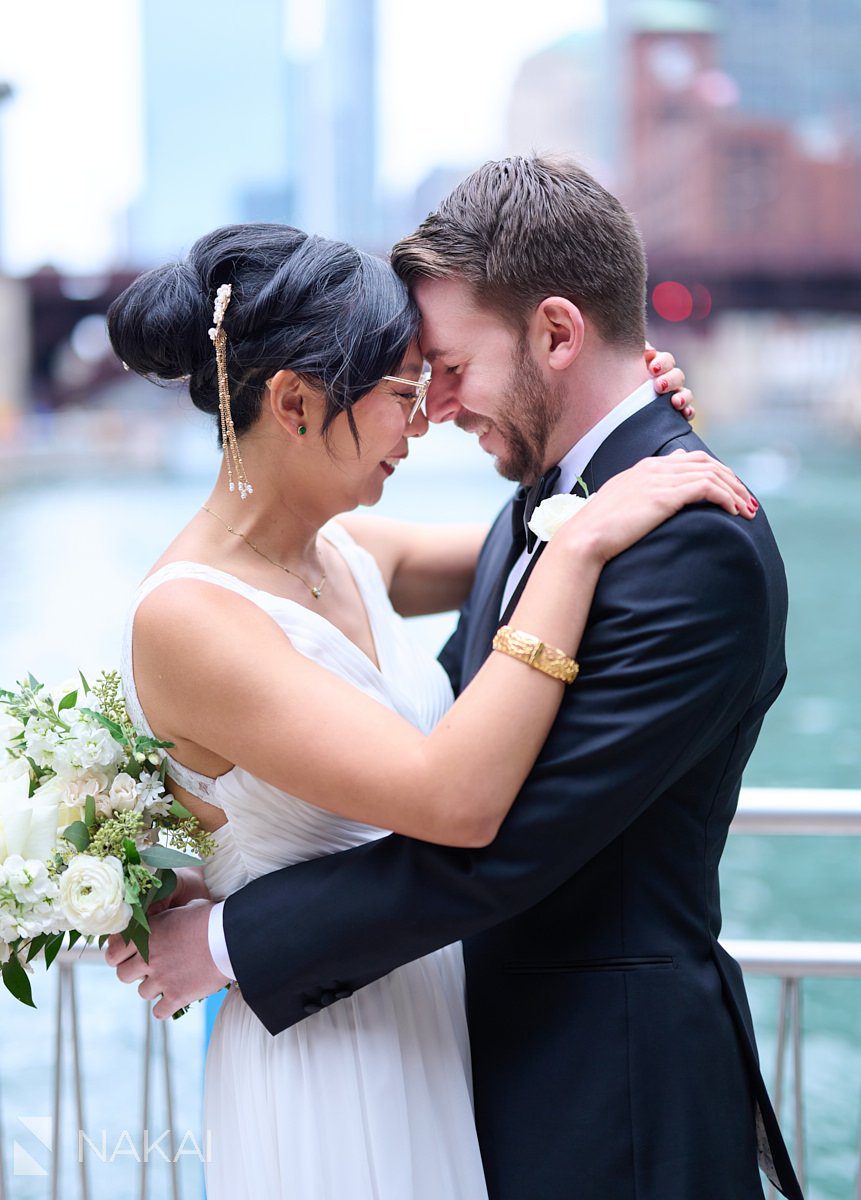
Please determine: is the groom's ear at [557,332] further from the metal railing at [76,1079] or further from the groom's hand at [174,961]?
the metal railing at [76,1079]

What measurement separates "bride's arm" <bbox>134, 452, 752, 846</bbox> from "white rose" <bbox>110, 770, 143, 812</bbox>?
102 mm

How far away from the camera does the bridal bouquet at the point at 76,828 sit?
1.28 meters

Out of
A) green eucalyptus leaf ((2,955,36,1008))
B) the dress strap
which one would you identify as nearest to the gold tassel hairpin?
the dress strap

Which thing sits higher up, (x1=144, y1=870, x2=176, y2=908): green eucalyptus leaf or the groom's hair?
the groom's hair

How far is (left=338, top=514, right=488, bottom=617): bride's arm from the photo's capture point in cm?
197

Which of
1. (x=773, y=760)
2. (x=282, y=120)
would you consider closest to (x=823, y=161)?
(x=282, y=120)

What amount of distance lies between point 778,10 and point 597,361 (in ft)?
233

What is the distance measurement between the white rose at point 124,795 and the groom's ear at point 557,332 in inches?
26.7

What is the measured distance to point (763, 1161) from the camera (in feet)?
4.58

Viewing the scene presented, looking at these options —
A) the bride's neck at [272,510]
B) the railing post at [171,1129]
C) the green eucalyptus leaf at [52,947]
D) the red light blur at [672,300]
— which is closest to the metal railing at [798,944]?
the bride's neck at [272,510]

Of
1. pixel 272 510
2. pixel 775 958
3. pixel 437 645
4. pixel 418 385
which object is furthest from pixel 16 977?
pixel 437 645

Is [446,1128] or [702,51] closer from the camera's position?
[446,1128]

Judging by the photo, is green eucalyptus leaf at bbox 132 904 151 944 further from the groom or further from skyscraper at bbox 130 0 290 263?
skyscraper at bbox 130 0 290 263

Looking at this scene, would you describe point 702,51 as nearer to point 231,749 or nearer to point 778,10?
point 778,10
